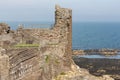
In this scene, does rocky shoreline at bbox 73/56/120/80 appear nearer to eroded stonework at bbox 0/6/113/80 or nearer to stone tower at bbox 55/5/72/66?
stone tower at bbox 55/5/72/66

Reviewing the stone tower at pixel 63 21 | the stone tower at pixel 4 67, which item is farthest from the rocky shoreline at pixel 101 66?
the stone tower at pixel 4 67

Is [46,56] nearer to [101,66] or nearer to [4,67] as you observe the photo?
[4,67]

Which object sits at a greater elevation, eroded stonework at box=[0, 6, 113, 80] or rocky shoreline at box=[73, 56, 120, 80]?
eroded stonework at box=[0, 6, 113, 80]

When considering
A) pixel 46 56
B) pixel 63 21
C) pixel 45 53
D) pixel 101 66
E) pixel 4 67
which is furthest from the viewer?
pixel 101 66

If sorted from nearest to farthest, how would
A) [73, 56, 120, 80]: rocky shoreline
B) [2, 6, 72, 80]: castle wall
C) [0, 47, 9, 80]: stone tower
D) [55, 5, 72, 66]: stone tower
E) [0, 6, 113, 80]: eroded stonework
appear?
1. [0, 47, 9, 80]: stone tower
2. [0, 6, 113, 80]: eroded stonework
3. [2, 6, 72, 80]: castle wall
4. [55, 5, 72, 66]: stone tower
5. [73, 56, 120, 80]: rocky shoreline

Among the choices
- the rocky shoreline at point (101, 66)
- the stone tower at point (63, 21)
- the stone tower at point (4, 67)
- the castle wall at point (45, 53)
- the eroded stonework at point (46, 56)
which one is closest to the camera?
the stone tower at point (4, 67)

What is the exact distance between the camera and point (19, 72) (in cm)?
2334

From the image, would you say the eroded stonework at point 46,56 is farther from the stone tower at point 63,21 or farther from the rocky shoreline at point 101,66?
the rocky shoreline at point 101,66

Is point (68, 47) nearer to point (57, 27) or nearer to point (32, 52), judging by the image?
point (57, 27)

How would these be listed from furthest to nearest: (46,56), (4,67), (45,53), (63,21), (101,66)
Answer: (101,66)
(63,21)
(45,53)
(46,56)
(4,67)

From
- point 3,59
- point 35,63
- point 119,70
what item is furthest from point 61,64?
point 119,70

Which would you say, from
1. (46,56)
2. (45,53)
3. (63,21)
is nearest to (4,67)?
(46,56)

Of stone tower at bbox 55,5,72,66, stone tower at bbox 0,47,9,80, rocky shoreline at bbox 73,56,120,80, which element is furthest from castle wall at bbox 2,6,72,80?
rocky shoreline at bbox 73,56,120,80

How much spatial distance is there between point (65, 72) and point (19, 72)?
4.61 m
